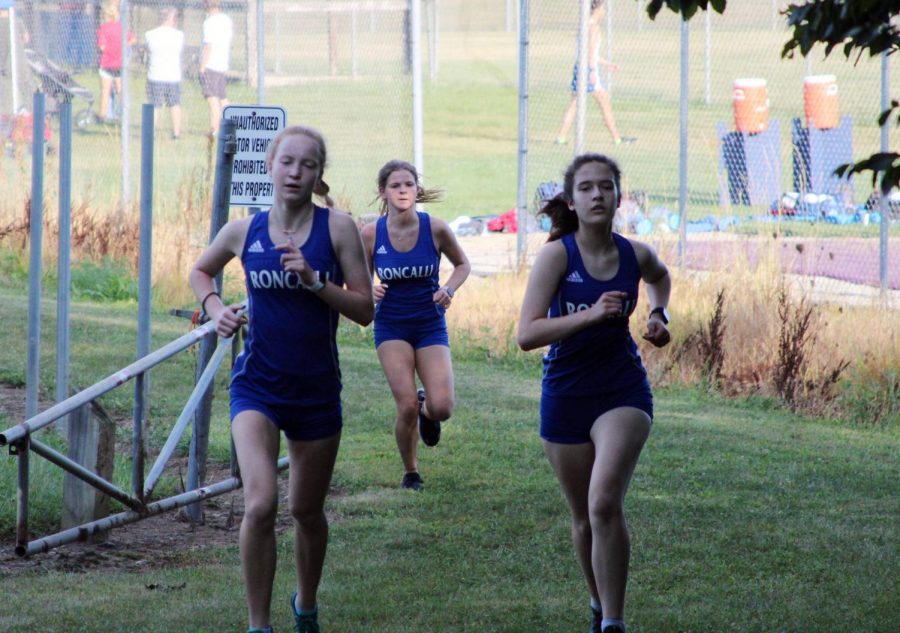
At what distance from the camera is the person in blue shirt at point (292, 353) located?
4.86 m

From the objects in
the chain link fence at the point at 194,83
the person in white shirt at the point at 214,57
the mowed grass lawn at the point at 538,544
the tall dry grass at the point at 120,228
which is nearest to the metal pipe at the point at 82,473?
the mowed grass lawn at the point at 538,544

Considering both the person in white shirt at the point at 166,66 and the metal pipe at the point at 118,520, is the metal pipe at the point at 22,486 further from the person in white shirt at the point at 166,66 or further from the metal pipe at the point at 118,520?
the person in white shirt at the point at 166,66

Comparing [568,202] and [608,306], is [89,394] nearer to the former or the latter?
[568,202]

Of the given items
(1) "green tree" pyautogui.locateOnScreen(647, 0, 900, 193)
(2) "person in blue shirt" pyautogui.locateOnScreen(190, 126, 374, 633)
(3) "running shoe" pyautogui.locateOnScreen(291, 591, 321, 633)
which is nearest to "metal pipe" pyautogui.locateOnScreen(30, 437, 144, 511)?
(2) "person in blue shirt" pyautogui.locateOnScreen(190, 126, 374, 633)

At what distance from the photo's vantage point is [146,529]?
7.18m

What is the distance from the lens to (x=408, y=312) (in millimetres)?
7914

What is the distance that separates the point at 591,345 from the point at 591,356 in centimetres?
4

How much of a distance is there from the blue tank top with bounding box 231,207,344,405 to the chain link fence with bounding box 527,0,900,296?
6.03ft

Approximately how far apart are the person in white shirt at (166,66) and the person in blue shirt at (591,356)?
514 inches

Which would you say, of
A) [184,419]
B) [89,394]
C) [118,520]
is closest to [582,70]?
[184,419]

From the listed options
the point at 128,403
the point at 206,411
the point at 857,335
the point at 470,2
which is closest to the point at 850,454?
the point at 857,335

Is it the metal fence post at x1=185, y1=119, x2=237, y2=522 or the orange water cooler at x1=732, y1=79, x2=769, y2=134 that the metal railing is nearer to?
the metal fence post at x1=185, y1=119, x2=237, y2=522

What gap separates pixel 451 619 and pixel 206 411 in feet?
7.06

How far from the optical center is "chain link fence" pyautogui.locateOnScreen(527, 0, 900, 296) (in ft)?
43.9
